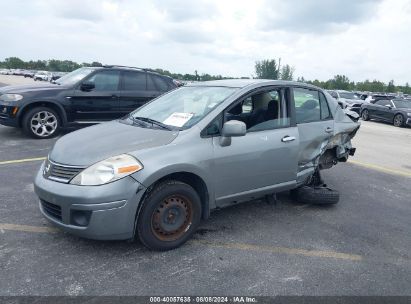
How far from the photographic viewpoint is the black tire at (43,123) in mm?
8055

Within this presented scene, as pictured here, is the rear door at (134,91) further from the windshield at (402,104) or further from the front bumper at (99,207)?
the windshield at (402,104)

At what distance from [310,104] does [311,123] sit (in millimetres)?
316

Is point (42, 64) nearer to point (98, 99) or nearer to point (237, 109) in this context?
point (98, 99)

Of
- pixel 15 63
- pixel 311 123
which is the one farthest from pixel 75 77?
pixel 15 63

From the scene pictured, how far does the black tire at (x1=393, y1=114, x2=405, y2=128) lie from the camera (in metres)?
17.9

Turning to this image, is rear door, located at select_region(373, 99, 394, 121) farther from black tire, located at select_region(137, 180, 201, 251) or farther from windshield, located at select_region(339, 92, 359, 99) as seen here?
black tire, located at select_region(137, 180, 201, 251)

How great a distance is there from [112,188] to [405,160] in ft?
25.5

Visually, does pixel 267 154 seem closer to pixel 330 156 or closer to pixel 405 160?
pixel 330 156

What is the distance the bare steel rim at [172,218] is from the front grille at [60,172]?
0.79 meters

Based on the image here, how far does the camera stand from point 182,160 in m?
3.42

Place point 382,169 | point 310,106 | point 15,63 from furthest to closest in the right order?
point 15,63 → point 382,169 → point 310,106

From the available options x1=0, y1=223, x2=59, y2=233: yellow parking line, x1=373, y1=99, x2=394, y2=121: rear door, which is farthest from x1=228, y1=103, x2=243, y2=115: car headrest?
x1=373, y1=99, x2=394, y2=121: rear door

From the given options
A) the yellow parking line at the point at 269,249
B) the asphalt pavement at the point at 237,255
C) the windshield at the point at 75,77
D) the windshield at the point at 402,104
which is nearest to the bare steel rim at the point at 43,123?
the windshield at the point at 75,77

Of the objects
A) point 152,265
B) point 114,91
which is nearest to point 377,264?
point 152,265
